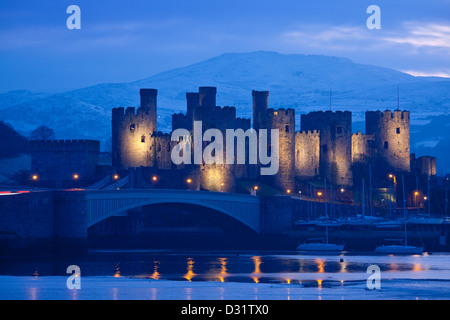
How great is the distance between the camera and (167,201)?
295ft

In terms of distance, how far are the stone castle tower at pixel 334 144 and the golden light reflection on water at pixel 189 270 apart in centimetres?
3957

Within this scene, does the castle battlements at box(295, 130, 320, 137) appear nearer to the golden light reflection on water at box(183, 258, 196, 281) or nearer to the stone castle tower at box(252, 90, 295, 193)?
the stone castle tower at box(252, 90, 295, 193)

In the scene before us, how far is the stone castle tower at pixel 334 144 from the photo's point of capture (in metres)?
121

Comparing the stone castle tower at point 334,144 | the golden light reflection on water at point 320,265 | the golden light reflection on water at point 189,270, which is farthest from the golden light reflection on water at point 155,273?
the stone castle tower at point 334,144

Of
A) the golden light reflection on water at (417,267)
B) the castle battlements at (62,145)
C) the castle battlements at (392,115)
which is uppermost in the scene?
the castle battlements at (392,115)

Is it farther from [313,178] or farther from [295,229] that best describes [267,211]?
[313,178]

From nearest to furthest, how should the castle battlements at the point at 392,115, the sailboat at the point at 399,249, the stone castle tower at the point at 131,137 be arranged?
the sailboat at the point at 399,249 < the stone castle tower at the point at 131,137 < the castle battlements at the point at 392,115

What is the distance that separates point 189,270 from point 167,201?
51.8ft

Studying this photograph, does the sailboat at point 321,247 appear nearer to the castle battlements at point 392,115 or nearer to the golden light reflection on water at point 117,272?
the golden light reflection on water at point 117,272

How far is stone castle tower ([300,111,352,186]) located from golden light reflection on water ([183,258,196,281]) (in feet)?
130

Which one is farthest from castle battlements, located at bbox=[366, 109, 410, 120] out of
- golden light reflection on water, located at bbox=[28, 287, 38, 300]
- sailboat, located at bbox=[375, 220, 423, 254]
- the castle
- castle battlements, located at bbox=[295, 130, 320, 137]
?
golden light reflection on water, located at bbox=[28, 287, 38, 300]

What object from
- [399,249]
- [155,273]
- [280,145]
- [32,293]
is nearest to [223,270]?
[155,273]

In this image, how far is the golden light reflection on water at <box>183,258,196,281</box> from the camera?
70125 millimetres

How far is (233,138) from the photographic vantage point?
365 feet
